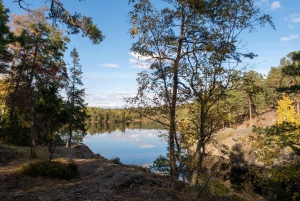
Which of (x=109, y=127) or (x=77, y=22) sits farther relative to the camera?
(x=109, y=127)

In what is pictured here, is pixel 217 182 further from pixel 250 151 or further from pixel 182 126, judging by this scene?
pixel 250 151

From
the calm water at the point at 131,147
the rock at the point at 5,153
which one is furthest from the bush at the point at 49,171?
the rock at the point at 5,153

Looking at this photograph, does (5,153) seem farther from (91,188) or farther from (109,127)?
(109,127)

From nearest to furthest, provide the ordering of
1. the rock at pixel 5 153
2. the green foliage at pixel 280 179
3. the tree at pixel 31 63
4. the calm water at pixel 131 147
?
the green foliage at pixel 280 179 → the rock at pixel 5 153 → the tree at pixel 31 63 → the calm water at pixel 131 147

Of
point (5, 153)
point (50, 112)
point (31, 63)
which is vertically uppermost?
point (31, 63)

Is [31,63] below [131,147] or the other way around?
the other way around

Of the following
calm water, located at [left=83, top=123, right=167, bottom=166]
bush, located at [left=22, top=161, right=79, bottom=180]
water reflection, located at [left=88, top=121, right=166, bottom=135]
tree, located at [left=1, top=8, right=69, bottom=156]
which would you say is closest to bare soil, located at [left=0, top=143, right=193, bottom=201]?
bush, located at [left=22, top=161, right=79, bottom=180]

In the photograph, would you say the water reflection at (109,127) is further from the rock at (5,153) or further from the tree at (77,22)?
the tree at (77,22)

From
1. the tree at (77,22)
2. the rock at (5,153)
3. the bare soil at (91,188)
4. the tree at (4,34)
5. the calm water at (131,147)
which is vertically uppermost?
the tree at (4,34)

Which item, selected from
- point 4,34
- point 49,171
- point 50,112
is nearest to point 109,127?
point 4,34

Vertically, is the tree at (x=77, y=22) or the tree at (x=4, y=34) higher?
the tree at (x=4, y=34)

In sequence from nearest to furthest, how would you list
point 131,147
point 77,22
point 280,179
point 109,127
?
1. point 77,22
2. point 280,179
3. point 131,147
4. point 109,127

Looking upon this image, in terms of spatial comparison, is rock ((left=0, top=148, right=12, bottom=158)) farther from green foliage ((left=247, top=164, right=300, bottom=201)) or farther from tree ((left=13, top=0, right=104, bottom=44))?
green foliage ((left=247, top=164, right=300, bottom=201))

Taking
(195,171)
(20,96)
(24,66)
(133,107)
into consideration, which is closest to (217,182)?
(195,171)
